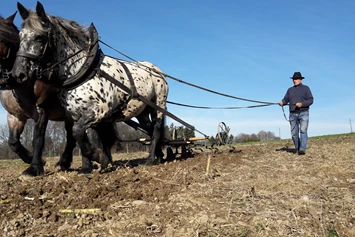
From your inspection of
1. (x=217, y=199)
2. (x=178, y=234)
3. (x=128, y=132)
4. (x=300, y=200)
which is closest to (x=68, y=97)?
(x=217, y=199)

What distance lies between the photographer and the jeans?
307 inches

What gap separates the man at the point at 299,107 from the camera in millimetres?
7805

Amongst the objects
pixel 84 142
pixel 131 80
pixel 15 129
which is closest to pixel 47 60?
pixel 84 142

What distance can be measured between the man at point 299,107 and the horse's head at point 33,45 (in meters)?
5.19

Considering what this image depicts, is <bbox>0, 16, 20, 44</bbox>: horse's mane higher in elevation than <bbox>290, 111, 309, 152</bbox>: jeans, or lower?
higher

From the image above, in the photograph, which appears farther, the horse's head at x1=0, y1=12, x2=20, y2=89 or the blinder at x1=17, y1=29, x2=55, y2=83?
the horse's head at x1=0, y1=12, x2=20, y2=89

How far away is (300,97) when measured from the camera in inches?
315

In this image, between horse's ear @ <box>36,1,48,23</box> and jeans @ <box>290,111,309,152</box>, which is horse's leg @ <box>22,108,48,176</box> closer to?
horse's ear @ <box>36,1,48,23</box>

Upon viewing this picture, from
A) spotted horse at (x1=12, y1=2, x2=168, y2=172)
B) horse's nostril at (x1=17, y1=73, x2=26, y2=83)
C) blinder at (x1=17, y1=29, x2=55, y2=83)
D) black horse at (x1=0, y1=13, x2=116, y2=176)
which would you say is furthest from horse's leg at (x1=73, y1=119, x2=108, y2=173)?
horse's nostril at (x1=17, y1=73, x2=26, y2=83)

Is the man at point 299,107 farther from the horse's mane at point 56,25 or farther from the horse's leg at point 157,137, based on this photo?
the horse's mane at point 56,25

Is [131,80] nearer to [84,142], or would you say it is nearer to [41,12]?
[84,142]

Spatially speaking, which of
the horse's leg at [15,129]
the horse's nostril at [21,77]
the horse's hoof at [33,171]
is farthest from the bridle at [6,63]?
the horse's hoof at [33,171]

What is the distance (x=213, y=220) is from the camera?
3400 mm

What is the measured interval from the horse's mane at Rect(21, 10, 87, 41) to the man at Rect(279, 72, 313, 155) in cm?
472
